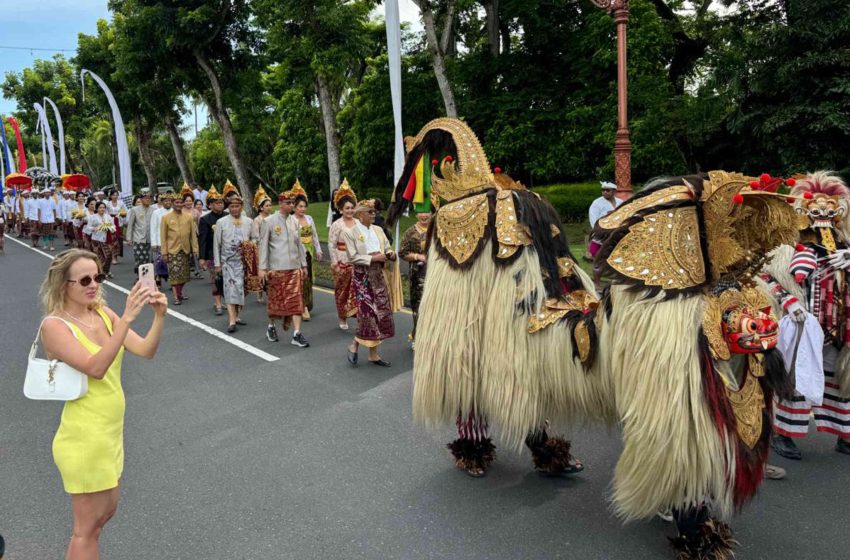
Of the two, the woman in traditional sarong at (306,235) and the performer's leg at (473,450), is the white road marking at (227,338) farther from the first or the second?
the performer's leg at (473,450)

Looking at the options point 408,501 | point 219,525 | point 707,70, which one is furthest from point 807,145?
point 219,525

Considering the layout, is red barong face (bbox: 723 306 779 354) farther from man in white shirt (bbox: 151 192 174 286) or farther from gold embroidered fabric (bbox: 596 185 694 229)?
man in white shirt (bbox: 151 192 174 286)

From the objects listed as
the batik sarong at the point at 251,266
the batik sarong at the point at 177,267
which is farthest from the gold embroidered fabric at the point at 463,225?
the batik sarong at the point at 177,267

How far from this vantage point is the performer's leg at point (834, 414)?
13.0 ft

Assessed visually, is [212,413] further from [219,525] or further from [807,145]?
[807,145]

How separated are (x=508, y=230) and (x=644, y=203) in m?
0.81

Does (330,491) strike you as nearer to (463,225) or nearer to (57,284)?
(463,225)

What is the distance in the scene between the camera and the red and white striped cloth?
12.8 ft

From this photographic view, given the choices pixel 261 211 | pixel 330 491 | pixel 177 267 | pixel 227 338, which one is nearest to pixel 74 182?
pixel 177 267

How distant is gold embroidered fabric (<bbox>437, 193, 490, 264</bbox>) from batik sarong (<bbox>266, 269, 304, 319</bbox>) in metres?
4.07

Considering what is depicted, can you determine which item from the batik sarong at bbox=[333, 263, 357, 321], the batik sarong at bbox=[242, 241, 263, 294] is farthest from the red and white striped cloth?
the batik sarong at bbox=[242, 241, 263, 294]

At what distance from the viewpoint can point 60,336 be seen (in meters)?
2.45

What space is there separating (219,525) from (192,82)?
2159 cm

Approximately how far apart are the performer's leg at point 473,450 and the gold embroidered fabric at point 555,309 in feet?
3.01
